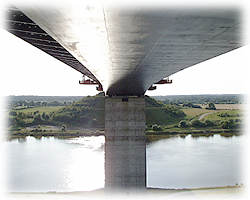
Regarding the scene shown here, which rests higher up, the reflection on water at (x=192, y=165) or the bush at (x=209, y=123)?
the bush at (x=209, y=123)

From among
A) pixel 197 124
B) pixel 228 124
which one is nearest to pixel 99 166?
pixel 197 124

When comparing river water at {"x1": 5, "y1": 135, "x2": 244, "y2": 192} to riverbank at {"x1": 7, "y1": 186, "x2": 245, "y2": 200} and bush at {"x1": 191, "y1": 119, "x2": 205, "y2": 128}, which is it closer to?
riverbank at {"x1": 7, "y1": 186, "x2": 245, "y2": 200}

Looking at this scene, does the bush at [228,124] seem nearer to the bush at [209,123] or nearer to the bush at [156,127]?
the bush at [209,123]

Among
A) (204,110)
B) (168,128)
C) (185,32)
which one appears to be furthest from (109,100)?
(204,110)

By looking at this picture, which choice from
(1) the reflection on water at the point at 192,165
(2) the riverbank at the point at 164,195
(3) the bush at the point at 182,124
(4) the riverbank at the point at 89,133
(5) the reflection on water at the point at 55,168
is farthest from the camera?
(3) the bush at the point at 182,124

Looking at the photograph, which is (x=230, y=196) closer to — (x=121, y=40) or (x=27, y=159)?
(x=121, y=40)

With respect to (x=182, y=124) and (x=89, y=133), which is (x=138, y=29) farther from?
(x=182, y=124)

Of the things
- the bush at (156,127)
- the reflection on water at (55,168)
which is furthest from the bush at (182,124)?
the reflection on water at (55,168)
